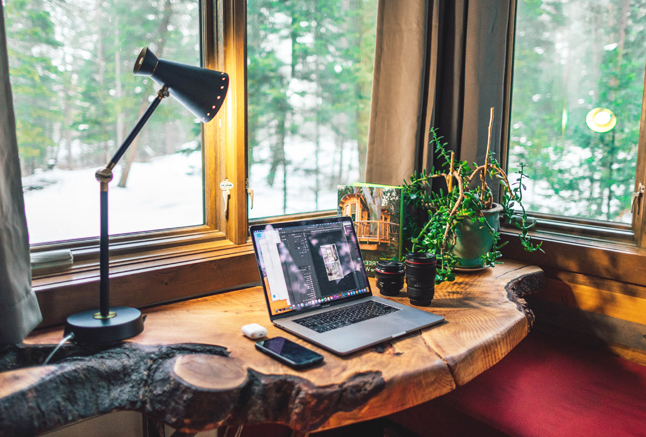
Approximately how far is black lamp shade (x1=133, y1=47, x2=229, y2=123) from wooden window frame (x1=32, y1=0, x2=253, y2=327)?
331 mm

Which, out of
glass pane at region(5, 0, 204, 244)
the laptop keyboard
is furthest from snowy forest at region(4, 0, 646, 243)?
the laptop keyboard

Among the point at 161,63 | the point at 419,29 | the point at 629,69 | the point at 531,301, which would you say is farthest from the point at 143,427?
the point at 629,69

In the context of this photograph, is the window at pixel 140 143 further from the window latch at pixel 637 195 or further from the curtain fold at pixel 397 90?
the window latch at pixel 637 195

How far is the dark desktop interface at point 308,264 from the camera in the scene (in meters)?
1.16

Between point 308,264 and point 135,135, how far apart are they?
0.54 m

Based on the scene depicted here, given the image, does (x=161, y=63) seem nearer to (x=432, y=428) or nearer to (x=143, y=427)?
(x=143, y=427)

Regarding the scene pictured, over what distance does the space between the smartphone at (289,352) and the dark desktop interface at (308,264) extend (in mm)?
145

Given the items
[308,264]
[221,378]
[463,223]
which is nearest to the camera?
[221,378]

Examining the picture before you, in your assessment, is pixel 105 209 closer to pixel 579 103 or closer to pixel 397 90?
pixel 397 90

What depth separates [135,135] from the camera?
1004 mm

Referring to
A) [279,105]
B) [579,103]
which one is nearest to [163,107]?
[279,105]

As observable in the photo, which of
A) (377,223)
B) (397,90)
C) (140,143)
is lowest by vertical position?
(377,223)

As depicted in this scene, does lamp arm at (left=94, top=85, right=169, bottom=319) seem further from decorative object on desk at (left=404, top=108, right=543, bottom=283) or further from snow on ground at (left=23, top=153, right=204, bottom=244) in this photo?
decorative object on desk at (left=404, top=108, right=543, bottom=283)

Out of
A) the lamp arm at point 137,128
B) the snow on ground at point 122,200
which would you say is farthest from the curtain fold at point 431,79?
the lamp arm at point 137,128
